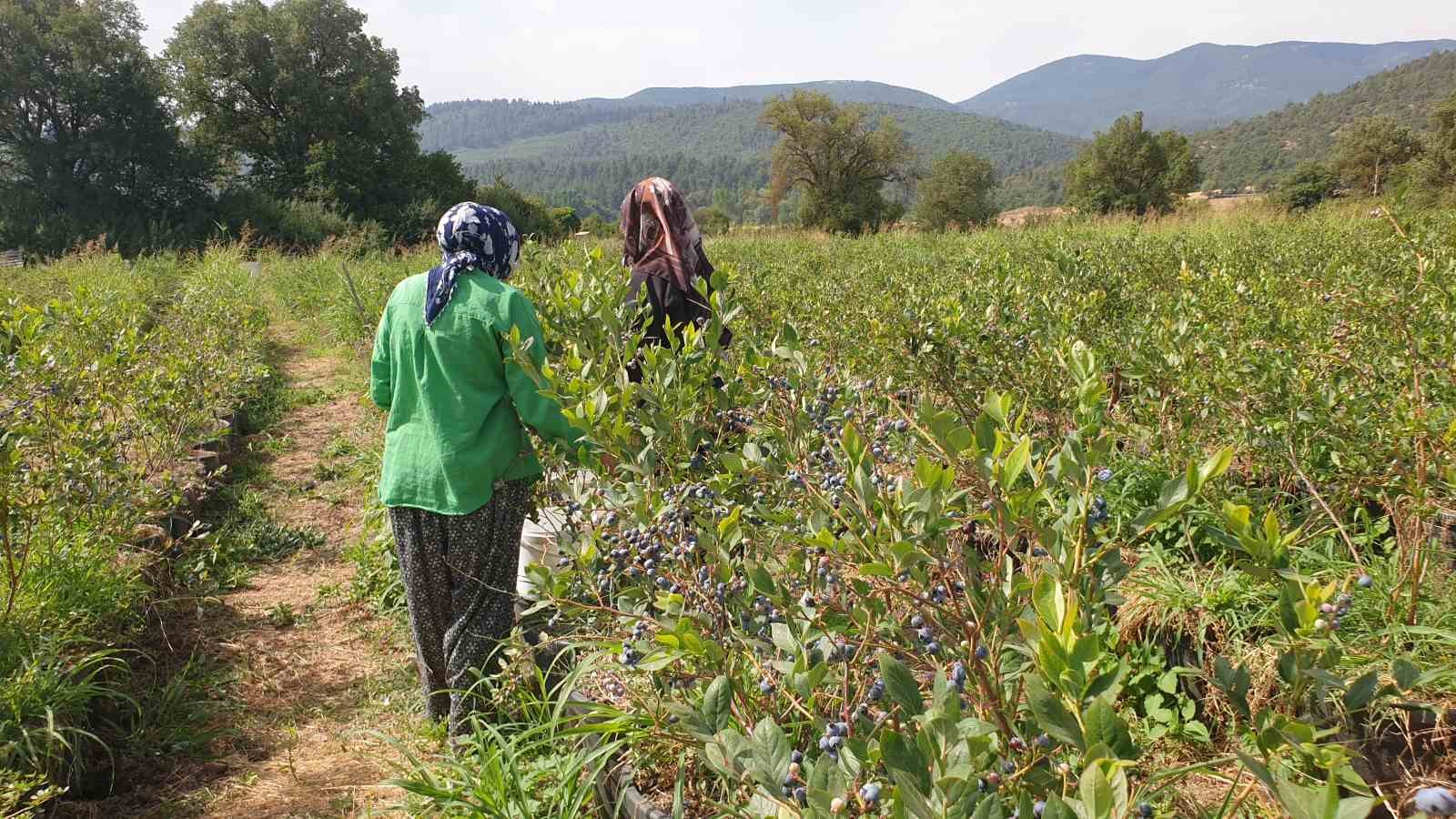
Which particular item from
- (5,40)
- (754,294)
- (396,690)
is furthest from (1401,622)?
(5,40)

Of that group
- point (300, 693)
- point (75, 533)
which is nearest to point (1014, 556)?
point (300, 693)

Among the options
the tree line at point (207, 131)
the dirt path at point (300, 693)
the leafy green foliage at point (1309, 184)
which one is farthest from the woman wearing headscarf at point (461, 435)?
the leafy green foliage at point (1309, 184)

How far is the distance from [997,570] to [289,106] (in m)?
40.2

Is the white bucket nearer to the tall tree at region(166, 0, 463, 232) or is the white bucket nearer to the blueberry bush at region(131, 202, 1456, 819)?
the blueberry bush at region(131, 202, 1456, 819)

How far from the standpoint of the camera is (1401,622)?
2357mm

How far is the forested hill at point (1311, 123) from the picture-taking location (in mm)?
66000

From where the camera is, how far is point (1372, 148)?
3134 centimetres

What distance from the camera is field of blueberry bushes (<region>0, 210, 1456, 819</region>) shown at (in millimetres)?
978

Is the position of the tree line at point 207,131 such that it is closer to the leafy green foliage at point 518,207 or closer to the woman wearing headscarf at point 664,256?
the leafy green foliage at point 518,207

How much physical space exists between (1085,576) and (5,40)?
137 ft

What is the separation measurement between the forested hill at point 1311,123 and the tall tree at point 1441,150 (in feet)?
115

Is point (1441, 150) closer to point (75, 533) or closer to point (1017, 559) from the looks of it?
point (1017, 559)

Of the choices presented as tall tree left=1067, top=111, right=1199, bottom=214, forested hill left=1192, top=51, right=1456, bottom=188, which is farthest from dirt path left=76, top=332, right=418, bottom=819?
forested hill left=1192, top=51, right=1456, bottom=188

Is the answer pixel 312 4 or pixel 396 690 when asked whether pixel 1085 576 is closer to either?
pixel 396 690
